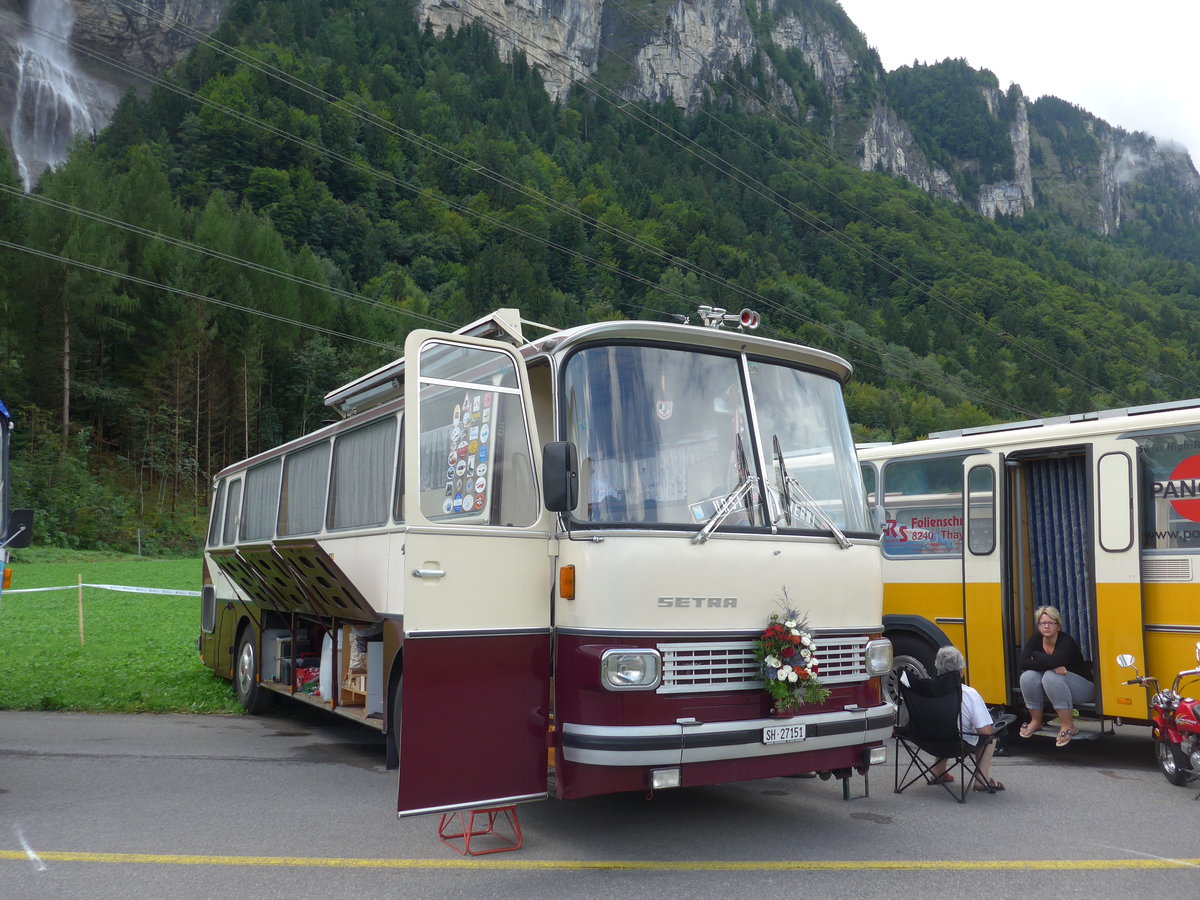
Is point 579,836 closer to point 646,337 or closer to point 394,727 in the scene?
point 394,727

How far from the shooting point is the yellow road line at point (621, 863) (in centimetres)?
591

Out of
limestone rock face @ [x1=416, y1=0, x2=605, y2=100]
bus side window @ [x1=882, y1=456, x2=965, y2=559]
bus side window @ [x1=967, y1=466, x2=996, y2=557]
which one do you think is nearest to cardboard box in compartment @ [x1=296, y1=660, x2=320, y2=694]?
bus side window @ [x1=882, y1=456, x2=965, y2=559]

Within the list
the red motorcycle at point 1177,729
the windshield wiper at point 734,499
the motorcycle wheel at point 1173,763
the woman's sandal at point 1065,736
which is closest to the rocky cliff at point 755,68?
the woman's sandal at point 1065,736

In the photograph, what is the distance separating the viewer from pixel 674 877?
18.8ft

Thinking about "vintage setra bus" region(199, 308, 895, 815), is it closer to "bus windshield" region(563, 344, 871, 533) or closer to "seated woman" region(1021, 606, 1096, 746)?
"bus windshield" region(563, 344, 871, 533)

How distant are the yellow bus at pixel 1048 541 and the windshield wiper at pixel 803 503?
73 centimetres

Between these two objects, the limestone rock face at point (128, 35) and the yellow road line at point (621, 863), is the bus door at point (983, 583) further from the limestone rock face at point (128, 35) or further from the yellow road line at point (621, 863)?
the limestone rock face at point (128, 35)

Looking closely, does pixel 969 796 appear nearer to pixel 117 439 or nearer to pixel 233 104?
pixel 117 439

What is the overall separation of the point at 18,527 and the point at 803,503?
6281mm

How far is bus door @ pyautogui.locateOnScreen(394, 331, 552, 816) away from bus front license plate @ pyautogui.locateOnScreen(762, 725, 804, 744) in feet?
4.13

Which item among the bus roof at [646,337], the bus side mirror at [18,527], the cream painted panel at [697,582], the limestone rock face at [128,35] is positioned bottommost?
the cream painted panel at [697,582]

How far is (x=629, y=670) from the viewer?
5.73 meters

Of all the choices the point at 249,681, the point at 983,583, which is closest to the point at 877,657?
the point at 983,583

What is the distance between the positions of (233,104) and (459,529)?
82.0 metres
